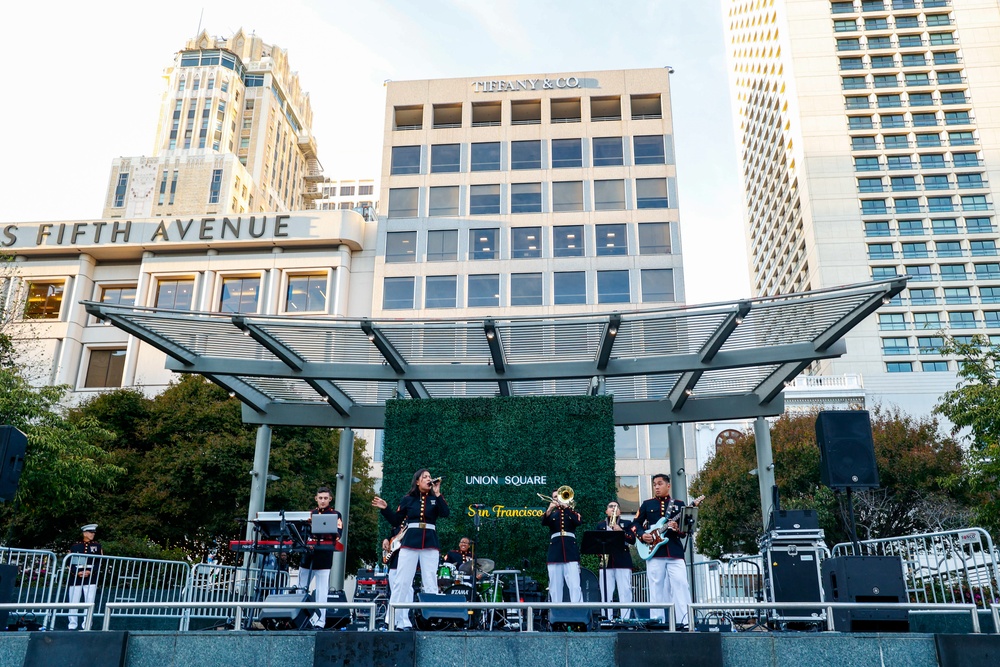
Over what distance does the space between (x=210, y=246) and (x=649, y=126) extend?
25062 millimetres

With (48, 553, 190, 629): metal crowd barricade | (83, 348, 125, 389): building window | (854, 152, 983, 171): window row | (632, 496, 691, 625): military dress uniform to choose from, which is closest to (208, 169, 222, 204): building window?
(83, 348, 125, 389): building window

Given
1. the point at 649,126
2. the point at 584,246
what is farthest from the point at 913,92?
the point at 584,246

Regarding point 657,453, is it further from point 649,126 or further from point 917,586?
point 917,586

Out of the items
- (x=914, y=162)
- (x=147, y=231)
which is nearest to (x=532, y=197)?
(x=147, y=231)

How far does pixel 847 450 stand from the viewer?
903 centimetres

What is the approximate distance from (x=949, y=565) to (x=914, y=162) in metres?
67.0

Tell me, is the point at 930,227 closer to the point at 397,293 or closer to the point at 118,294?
the point at 397,293

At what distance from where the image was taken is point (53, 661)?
279 inches

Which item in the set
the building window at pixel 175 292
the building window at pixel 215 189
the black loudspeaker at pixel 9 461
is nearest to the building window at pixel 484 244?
the building window at pixel 175 292

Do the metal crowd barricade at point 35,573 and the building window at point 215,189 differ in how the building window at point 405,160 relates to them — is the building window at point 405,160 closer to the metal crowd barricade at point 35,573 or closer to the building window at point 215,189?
the metal crowd barricade at point 35,573

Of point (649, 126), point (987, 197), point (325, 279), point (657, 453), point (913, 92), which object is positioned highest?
point (913, 92)

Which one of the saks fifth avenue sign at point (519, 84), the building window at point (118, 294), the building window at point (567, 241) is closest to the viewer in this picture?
the building window at point (567, 241)

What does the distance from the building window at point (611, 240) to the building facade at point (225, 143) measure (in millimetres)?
53806

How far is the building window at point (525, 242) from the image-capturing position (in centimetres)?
4272
